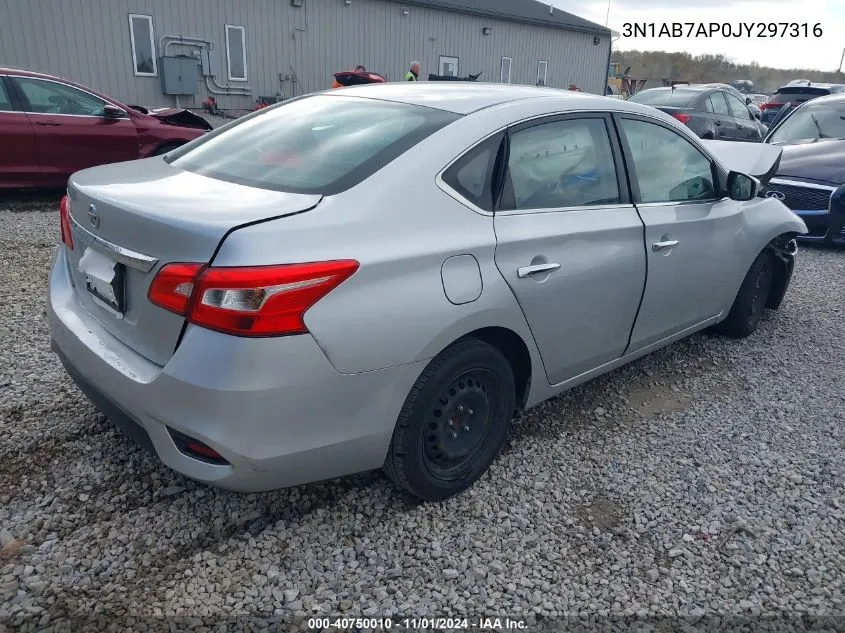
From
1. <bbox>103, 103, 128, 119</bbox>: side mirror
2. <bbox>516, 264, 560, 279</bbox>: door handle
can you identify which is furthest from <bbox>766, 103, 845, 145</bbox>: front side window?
<bbox>103, 103, 128, 119</bbox>: side mirror

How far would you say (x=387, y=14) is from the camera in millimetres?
19094

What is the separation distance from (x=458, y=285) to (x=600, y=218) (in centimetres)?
100

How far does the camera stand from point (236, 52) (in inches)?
657

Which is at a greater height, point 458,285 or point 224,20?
point 224,20

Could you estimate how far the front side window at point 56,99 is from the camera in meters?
7.21

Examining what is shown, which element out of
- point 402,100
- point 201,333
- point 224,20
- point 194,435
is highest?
point 224,20

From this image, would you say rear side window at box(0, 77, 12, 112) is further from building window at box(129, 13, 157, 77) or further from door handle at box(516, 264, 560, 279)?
building window at box(129, 13, 157, 77)

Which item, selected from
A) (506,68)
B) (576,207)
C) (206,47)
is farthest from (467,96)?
(506,68)

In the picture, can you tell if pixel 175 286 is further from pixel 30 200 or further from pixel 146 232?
pixel 30 200

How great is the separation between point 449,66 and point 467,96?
1990cm

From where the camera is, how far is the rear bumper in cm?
196

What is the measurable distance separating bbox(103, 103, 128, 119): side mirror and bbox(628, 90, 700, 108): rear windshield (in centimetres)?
820

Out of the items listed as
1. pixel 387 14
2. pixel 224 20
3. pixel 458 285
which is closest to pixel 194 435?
pixel 458 285

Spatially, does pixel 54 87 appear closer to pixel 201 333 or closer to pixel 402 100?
pixel 402 100
